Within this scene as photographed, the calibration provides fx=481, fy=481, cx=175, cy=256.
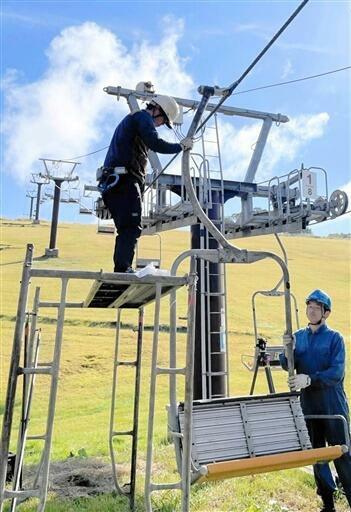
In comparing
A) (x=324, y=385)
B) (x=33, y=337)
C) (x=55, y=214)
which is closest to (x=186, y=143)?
(x=33, y=337)

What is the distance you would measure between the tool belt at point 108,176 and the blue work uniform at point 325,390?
2.29 m

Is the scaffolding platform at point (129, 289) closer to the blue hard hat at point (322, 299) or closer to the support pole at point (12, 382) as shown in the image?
the support pole at point (12, 382)

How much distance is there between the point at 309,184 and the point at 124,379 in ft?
33.3

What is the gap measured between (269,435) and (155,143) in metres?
2.44

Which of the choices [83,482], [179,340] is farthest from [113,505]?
[179,340]

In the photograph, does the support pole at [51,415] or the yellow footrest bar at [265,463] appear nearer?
the support pole at [51,415]

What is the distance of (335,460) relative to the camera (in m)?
4.39

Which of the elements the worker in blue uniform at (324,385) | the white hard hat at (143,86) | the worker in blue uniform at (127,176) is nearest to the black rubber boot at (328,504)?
the worker in blue uniform at (324,385)

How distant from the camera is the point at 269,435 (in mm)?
3744

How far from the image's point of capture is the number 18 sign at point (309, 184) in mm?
7991

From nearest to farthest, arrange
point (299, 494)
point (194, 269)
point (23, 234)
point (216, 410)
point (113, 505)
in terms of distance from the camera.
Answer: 1. point (194, 269)
2. point (216, 410)
3. point (113, 505)
4. point (299, 494)
5. point (23, 234)

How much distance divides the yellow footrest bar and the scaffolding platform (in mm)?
1220

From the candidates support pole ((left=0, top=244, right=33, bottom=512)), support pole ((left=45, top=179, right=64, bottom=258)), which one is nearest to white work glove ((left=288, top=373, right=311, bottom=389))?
support pole ((left=0, top=244, right=33, bottom=512))

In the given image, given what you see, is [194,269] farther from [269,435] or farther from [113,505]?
[113,505]
